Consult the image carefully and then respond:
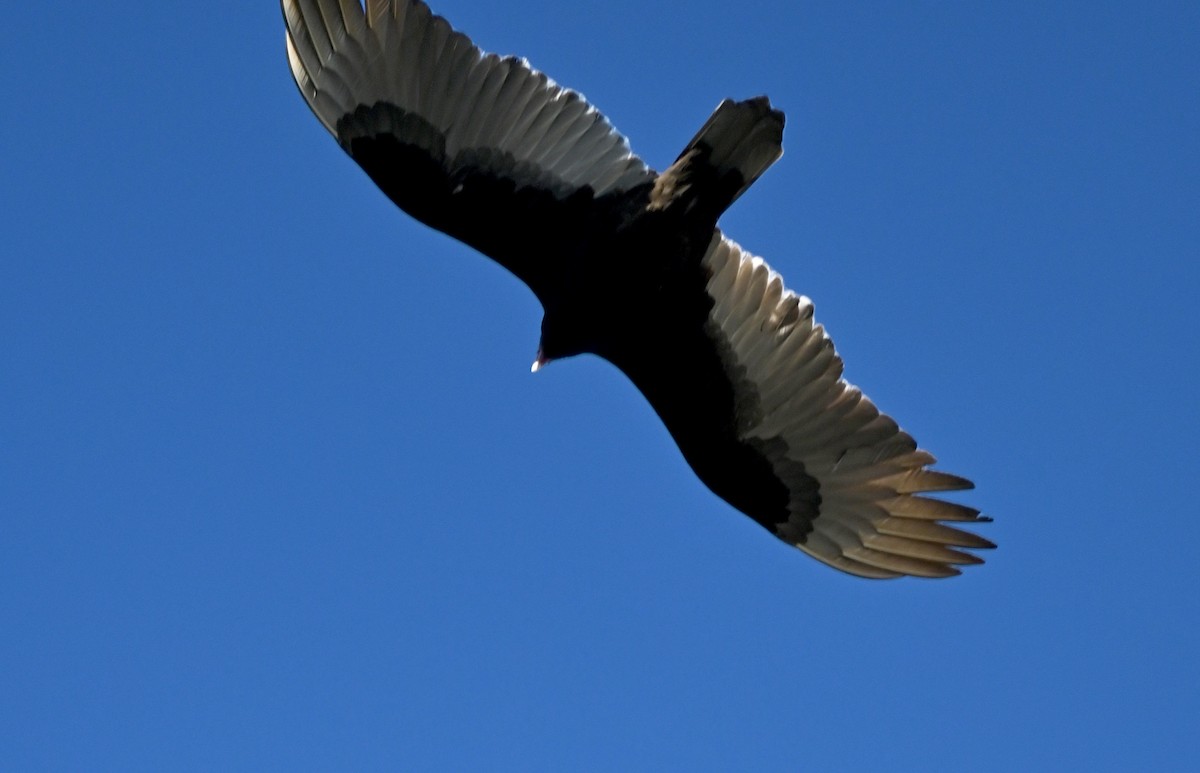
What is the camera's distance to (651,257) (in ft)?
22.8

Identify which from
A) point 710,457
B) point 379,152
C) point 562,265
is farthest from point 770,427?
point 379,152

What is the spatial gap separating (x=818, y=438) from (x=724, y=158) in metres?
1.51

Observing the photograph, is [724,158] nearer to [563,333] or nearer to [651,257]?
[651,257]

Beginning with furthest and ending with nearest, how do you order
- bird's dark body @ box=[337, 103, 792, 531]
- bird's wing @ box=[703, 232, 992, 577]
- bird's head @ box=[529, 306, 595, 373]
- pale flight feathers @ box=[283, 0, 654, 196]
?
1. bird's wing @ box=[703, 232, 992, 577]
2. bird's head @ box=[529, 306, 595, 373]
3. bird's dark body @ box=[337, 103, 792, 531]
4. pale flight feathers @ box=[283, 0, 654, 196]

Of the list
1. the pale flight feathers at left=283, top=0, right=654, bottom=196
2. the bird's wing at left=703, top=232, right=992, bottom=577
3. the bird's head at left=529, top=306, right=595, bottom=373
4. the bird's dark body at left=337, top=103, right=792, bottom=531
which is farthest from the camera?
the bird's wing at left=703, top=232, right=992, bottom=577

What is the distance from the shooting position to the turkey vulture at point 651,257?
6664 millimetres

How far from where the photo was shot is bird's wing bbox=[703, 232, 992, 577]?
725 cm

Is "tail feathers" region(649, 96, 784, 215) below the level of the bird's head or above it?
above

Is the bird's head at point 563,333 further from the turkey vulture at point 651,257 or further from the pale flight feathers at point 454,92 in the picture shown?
the pale flight feathers at point 454,92

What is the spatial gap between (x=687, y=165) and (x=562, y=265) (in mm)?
711

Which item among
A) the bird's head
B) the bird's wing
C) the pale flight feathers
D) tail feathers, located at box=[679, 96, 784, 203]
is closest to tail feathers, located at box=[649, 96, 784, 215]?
tail feathers, located at box=[679, 96, 784, 203]

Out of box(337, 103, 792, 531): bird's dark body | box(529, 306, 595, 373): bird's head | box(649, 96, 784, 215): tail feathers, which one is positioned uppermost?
box(649, 96, 784, 215): tail feathers

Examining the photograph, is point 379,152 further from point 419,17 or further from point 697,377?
point 697,377

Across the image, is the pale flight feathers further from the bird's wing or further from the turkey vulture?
the bird's wing
